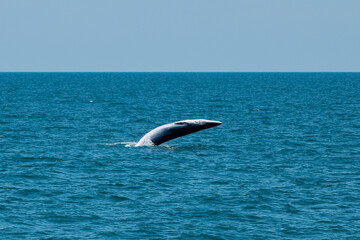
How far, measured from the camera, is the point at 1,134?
53.2 metres

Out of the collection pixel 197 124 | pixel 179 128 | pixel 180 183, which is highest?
pixel 197 124

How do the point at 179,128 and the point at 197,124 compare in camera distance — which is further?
the point at 179,128

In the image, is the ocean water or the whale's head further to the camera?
the whale's head

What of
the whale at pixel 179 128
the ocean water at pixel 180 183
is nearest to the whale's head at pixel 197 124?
the whale at pixel 179 128

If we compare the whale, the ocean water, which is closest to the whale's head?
the whale

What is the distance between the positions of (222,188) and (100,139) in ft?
69.1

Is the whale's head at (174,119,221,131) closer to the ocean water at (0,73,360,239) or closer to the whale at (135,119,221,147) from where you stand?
the whale at (135,119,221,147)

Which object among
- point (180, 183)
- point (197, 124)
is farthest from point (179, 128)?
point (180, 183)

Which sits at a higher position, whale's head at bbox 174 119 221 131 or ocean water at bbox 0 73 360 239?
whale's head at bbox 174 119 221 131

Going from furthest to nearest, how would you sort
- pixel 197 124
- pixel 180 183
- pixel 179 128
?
pixel 179 128 < pixel 197 124 < pixel 180 183

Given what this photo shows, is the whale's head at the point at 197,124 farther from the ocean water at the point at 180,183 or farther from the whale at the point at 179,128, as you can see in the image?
the ocean water at the point at 180,183

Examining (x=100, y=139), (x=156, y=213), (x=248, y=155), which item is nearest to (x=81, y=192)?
(x=156, y=213)

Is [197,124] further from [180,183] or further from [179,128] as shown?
[180,183]

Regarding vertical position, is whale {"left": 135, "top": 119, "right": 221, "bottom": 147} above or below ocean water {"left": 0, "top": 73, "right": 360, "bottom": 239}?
above
